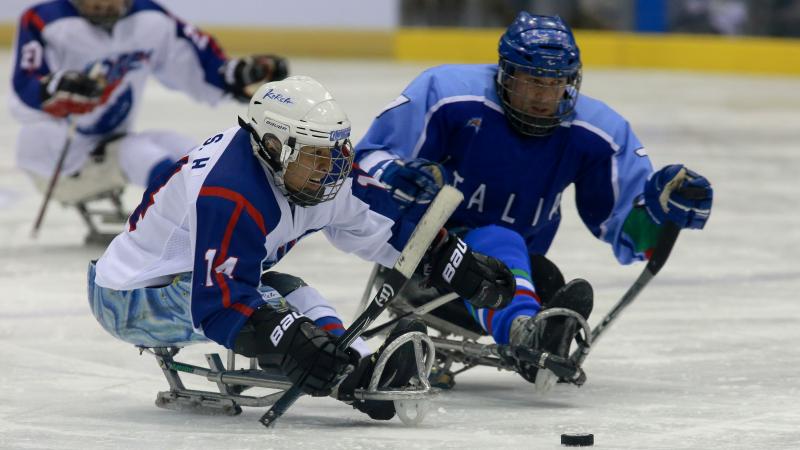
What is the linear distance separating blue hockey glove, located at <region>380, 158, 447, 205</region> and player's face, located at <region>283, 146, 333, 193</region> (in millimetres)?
437

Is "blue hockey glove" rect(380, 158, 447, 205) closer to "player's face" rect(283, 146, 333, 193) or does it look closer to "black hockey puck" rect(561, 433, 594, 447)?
"player's face" rect(283, 146, 333, 193)

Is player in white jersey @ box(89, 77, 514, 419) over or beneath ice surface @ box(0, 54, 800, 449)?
over

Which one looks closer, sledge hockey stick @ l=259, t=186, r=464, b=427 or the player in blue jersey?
sledge hockey stick @ l=259, t=186, r=464, b=427

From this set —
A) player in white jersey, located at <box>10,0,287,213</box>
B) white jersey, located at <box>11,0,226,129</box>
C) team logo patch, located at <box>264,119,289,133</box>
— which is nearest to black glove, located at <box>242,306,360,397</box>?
team logo patch, located at <box>264,119,289,133</box>

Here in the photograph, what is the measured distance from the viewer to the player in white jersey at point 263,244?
3604 mm

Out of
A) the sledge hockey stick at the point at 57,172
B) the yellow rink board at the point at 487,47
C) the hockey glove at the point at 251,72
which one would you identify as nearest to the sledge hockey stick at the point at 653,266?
the hockey glove at the point at 251,72

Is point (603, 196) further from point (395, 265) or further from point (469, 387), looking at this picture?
point (395, 265)

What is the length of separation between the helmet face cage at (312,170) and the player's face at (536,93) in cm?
85

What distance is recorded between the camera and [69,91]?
22.9 ft

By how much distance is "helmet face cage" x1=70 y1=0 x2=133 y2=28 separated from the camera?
7.20 m

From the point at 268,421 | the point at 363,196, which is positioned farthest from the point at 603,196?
the point at 268,421

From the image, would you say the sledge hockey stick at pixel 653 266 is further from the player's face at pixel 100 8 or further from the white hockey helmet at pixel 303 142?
the player's face at pixel 100 8

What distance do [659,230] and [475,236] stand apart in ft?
1.77

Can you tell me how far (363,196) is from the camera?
13.1ft
